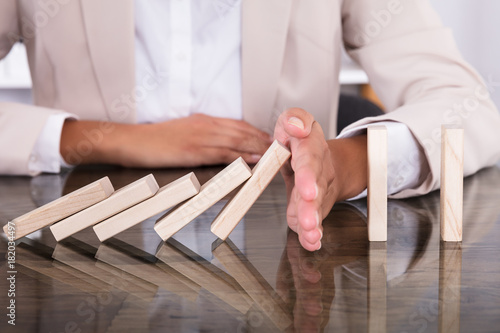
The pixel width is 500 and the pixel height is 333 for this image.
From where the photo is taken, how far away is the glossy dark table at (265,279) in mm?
375

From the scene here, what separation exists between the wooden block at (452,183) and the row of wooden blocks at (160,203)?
17cm

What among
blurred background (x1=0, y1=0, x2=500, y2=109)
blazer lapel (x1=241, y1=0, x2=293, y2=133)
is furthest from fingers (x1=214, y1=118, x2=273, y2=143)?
blurred background (x1=0, y1=0, x2=500, y2=109)

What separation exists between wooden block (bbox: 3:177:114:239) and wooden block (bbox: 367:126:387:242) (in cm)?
29

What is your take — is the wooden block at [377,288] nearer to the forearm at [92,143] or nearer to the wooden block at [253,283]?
the wooden block at [253,283]

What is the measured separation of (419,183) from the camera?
0.80 m

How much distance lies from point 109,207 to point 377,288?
29 centimetres

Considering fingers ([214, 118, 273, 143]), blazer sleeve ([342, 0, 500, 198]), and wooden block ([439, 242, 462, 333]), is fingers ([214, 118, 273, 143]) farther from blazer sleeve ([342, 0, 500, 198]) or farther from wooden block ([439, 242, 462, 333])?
wooden block ([439, 242, 462, 333])

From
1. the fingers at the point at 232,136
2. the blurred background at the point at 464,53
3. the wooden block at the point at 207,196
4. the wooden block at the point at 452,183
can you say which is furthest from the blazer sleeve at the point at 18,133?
the blurred background at the point at 464,53

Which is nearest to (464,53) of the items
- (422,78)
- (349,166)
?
(422,78)

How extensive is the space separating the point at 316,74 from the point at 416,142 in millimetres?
558

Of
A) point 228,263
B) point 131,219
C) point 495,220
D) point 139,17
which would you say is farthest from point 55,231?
point 139,17

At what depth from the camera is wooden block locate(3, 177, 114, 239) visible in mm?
579

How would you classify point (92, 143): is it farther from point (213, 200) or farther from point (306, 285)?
point (306, 285)

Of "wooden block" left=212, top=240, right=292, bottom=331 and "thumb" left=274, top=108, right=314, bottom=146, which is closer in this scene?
Result: "wooden block" left=212, top=240, right=292, bottom=331
